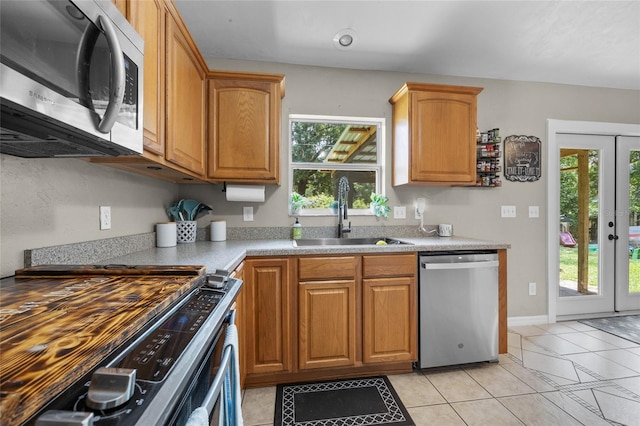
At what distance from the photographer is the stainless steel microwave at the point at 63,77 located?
568 millimetres

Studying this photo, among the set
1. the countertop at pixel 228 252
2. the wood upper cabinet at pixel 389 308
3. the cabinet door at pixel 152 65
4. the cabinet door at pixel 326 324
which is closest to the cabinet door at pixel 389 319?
the wood upper cabinet at pixel 389 308

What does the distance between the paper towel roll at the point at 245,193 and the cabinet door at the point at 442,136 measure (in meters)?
1.24

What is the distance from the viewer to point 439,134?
233 cm

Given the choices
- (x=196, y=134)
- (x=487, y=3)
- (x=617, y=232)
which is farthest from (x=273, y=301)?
(x=617, y=232)

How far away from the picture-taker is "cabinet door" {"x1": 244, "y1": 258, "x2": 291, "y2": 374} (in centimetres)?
184

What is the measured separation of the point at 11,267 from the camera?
98cm

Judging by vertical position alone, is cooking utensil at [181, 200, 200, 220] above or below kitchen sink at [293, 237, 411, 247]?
above

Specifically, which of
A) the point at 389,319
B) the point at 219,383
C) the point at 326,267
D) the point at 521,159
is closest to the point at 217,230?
the point at 326,267

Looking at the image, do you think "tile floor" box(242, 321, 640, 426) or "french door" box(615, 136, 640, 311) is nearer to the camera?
"tile floor" box(242, 321, 640, 426)

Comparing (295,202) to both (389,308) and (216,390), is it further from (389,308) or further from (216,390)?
(216,390)

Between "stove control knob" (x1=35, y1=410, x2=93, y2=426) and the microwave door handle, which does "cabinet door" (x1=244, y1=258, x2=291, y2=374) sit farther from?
"stove control knob" (x1=35, y1=410, x2=93, y2=426)

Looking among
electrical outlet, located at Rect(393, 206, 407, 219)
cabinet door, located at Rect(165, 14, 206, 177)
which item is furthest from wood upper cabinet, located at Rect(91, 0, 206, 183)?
electrical outlet, located at Rect(393, 206, 407, 219)

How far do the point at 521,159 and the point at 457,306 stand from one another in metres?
1.78

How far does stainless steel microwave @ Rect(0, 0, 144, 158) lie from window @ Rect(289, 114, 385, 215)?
5.73 ft
